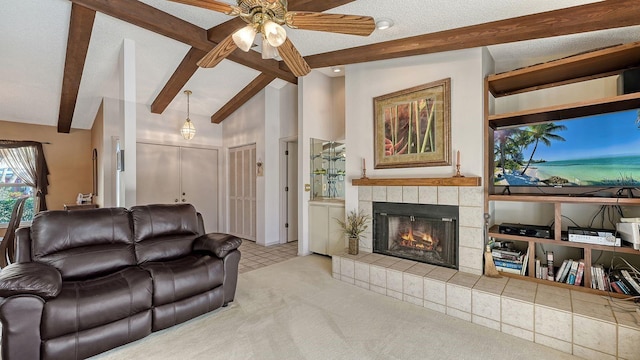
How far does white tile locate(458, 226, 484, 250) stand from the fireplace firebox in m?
0.06

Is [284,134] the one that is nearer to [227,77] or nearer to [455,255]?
[227,77]

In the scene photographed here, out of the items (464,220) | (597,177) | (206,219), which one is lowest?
(206,219)

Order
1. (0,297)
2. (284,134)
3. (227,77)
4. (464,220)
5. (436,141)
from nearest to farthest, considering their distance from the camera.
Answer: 1. (0,297)
2. (464,220)
3. (436,141)
4. (227,77)
5. (284,134)

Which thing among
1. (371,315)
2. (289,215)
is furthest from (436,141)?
(289,215)

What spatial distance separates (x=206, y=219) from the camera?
589 centimetres

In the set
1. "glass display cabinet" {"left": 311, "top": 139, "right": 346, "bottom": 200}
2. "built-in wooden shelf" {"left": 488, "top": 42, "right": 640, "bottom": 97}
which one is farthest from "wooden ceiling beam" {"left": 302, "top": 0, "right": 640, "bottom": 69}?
"glass display cabinet" {"left": 311, "top": 139, "right": 346, "bottom": 200}

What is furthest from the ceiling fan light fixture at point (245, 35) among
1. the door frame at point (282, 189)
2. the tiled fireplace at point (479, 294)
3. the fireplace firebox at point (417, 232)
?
the door frame at point (282, 189)

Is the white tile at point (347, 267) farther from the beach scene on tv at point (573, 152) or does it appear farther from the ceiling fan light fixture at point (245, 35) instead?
the ceiling fan light fixture at point (245, 35)

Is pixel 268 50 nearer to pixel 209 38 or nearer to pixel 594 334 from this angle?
pixel 209 38

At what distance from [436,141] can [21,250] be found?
387cm

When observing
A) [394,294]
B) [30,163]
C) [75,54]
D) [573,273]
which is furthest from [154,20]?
[30,163]

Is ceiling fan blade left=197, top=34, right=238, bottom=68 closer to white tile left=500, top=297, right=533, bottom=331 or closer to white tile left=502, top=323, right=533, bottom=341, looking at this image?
white tile left=500, top=297, right=533, bottom=331

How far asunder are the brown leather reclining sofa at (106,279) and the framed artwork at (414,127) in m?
2.16

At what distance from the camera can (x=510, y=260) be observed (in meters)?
2.73
